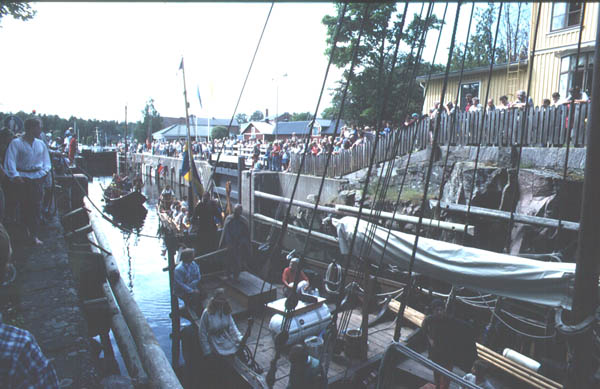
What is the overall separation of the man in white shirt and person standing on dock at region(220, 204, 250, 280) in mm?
4126

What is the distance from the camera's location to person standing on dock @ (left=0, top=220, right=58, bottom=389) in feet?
4.99

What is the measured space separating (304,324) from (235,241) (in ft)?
10.6

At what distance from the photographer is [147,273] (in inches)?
643

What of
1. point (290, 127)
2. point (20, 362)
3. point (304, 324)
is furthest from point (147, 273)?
point (290, 127)

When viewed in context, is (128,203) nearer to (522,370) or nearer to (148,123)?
(522,370)

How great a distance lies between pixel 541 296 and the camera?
5.25 m

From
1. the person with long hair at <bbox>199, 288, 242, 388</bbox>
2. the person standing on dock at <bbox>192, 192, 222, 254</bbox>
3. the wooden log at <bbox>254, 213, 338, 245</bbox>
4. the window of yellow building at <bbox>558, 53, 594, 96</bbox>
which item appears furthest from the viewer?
the window of yellow building at <bbox>558, 53, 594, 96</bbox>

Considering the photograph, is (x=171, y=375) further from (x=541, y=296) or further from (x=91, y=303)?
(x=541, y=296)

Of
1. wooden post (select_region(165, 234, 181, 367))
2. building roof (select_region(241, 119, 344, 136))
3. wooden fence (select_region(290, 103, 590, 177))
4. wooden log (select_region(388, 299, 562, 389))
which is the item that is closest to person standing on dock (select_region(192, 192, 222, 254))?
wooden post (select_region(165, 234, 181, 367))

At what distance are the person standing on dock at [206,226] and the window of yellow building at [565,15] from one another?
16184 millimetres

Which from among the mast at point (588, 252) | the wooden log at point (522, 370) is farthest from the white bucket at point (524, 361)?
the mast at point (588, 252)

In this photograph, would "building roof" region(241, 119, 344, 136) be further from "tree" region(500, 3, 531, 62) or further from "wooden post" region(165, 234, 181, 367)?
"wooden post" region(165, 234, 181, 367)

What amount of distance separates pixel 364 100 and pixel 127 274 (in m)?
21.6

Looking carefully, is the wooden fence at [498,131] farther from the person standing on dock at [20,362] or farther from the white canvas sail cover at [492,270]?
the person standing on dock at [20,362]
